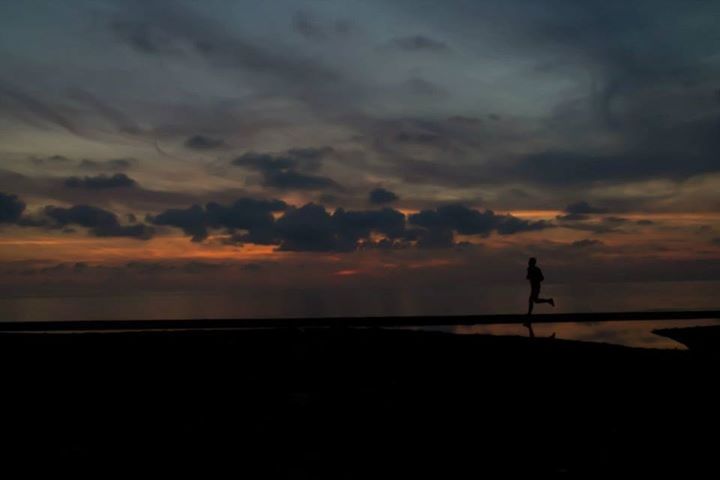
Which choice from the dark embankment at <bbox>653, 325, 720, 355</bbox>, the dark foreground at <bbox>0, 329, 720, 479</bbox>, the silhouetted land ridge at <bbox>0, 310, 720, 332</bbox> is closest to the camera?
the dark foreground at <bbox>0, 329, 720, 479</bbox>

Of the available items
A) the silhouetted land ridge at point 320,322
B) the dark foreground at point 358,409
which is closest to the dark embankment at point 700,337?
the silhouetted land ridge at point 320,322

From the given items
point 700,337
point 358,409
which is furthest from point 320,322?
point 700,337

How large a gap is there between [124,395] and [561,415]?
6542mm

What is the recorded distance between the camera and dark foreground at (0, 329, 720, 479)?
688 centimetres

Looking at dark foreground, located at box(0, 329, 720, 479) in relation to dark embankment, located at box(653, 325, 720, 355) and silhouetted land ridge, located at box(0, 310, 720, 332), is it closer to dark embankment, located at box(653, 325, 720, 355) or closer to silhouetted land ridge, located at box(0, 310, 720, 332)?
silhouetted land ridge, located at box(0, 310, 720, 332)

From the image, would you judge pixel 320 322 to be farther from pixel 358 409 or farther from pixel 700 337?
pixel 700 337

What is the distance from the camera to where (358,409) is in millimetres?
8742

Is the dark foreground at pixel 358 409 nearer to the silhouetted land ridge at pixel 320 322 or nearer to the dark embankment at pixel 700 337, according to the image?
the silhouetted land ridge at pixel 320 322

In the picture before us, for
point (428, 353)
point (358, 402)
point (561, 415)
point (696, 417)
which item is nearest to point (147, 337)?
point (428, 353)

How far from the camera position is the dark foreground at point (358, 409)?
22.6 feet

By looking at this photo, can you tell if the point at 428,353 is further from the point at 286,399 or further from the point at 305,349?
the point at 286,399

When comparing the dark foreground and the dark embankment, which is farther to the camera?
the dark embankment

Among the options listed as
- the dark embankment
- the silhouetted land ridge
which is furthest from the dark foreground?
the dark embankment

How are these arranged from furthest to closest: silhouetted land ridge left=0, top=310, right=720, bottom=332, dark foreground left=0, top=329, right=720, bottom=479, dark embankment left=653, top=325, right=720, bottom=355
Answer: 1. dark embankment left=653, top=325, right=720, bottom=355
2. silhouetted land ridge left=0, top=310, right=720, bottom=332
3. dark foreground left=0, top=329, right=720, bottom=479
